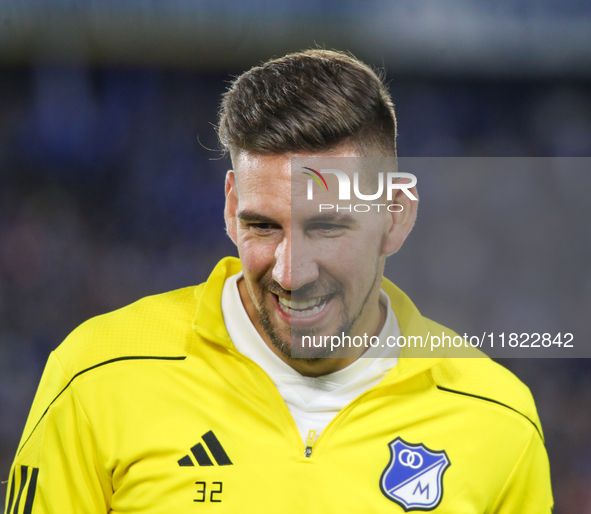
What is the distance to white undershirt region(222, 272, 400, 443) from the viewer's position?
1.11 metres

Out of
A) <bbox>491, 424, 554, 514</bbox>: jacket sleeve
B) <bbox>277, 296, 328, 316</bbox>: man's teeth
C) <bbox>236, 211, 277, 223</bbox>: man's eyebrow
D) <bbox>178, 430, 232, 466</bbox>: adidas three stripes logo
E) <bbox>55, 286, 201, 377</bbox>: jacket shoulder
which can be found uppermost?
<bbox>236, 211, 277, 223</bbox>: man's eyebrow

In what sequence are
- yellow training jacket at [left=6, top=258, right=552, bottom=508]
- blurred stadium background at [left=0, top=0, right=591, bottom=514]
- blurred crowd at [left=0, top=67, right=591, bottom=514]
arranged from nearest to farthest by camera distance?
yellow training jacket at [left=6, top=258, right=552, bottom=508]
blurred stadium background at [left=0, top=0, right=591, bottom=514]
blurred crowd at [left=0, top=67, right=591, bottom=514]

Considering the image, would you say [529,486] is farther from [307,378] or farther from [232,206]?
[232,206]

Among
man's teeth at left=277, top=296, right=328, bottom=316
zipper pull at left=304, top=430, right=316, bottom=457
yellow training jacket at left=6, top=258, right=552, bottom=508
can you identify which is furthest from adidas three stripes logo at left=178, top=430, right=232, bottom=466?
man's teeth at left=277, top=296, right=328, bottom=316

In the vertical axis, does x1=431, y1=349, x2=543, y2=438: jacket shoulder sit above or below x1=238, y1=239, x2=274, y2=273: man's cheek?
below

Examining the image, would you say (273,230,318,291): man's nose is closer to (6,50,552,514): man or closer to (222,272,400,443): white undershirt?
(6,50,552,514): man

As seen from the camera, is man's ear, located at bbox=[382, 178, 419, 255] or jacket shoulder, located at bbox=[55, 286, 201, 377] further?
man's ear, located at bbox=[382, 178, 419, 255]

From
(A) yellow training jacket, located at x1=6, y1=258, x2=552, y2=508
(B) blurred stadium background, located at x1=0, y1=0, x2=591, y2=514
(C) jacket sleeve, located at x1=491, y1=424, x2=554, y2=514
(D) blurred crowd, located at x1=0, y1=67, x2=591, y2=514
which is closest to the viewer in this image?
(A) yellow training jacket, located at x1=6, y1=258, x2=552, y2=508

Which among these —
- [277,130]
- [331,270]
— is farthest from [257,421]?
[277,130]

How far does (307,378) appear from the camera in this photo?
3.78 feet

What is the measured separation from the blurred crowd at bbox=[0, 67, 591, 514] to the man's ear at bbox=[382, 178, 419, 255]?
121 cm

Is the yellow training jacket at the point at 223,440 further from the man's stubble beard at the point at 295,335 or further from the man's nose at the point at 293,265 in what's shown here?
the man's nose at the point at 293,265

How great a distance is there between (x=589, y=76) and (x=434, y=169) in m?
0.98

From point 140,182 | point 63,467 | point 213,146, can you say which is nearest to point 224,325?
point 63,467
